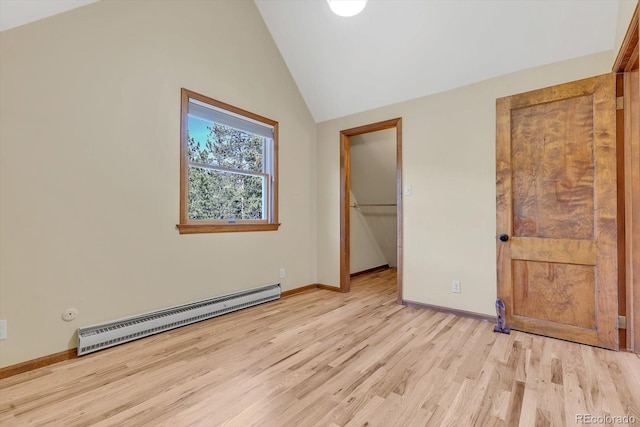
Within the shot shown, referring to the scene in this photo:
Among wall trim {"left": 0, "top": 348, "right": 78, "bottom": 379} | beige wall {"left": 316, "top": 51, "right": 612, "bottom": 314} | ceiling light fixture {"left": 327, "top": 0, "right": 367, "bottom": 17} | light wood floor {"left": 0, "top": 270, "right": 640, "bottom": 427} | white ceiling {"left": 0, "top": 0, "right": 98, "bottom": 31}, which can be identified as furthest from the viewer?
beige wall {"left": 316, "top": 51, "right": 612, "bottom": 314}

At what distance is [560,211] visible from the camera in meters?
2.39

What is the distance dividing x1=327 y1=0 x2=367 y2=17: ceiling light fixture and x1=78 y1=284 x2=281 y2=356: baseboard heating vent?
2.93m

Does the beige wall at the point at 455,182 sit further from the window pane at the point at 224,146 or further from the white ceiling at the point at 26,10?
the white ceiling at the point at 26,10

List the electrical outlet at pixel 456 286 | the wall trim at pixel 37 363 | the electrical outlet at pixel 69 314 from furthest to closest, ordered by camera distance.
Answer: the electrical outlet at pixel 456 286
the electrical outlet at pixel 69 314
the wall trim at pixel 37 363

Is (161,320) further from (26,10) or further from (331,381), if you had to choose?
(26,10)

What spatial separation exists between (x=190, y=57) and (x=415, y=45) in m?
2.19

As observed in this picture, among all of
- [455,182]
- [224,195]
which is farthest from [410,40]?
[224,195]

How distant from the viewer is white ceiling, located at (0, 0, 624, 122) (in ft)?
7.34

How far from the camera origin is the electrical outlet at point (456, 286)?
2936 millimetres

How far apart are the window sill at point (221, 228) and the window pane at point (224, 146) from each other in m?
0.65

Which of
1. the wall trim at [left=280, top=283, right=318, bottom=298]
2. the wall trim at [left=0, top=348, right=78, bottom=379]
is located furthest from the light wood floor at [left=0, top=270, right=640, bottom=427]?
the wall trim at [left=280, top=283, right=318, bottom=298]

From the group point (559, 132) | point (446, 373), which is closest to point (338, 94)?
point (559, 132)

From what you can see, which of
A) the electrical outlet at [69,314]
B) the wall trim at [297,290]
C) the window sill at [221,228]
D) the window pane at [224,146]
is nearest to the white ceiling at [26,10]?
the window pane at [224,146]

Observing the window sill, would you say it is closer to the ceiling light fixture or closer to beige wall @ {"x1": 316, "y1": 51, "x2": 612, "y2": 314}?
beige wall @ {"x1": 316, "y1": 51, "x2": 612, "y2": 314}
